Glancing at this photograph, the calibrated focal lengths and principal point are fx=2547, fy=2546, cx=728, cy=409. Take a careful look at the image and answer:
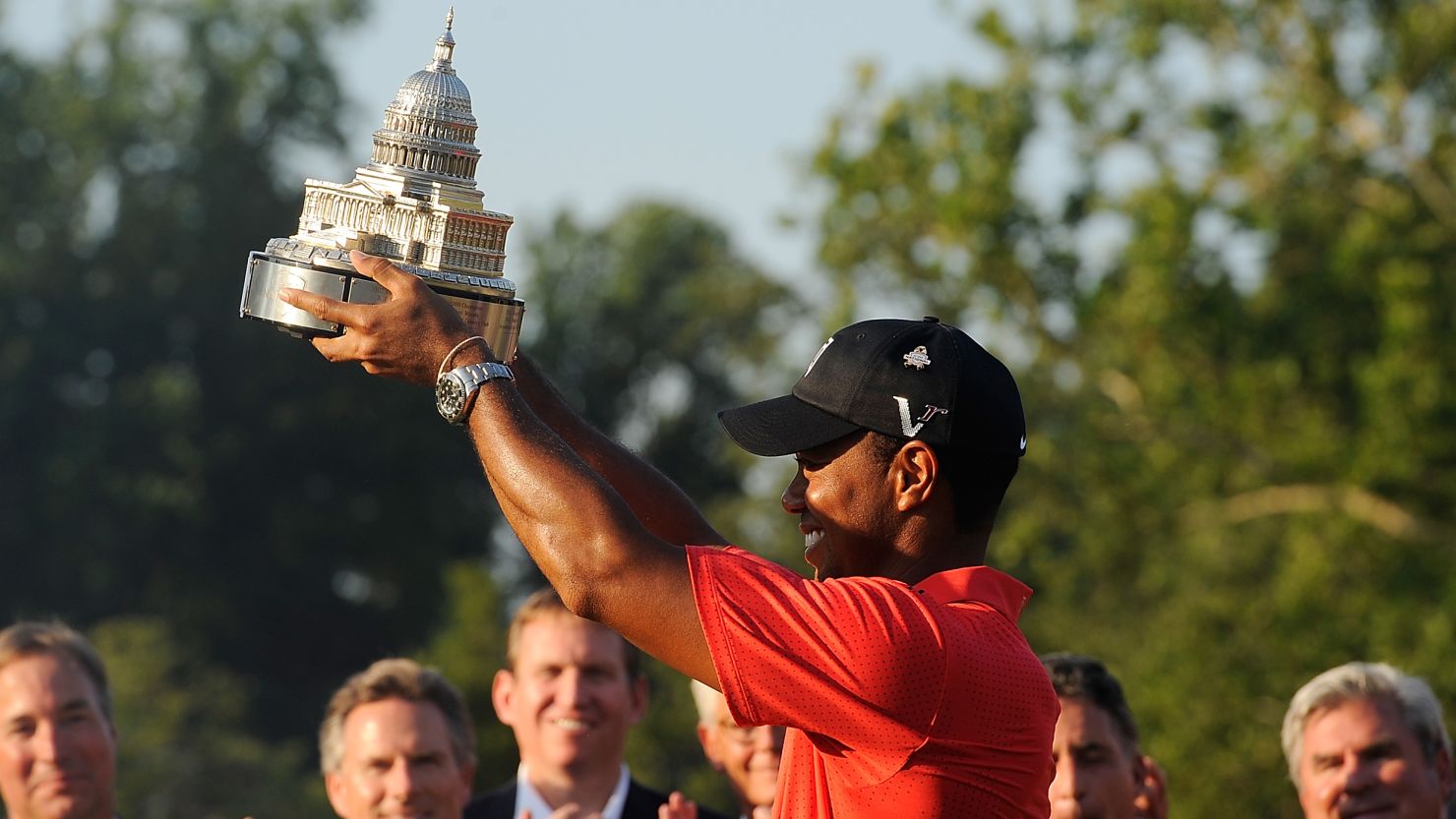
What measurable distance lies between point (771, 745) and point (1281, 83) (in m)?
23.8

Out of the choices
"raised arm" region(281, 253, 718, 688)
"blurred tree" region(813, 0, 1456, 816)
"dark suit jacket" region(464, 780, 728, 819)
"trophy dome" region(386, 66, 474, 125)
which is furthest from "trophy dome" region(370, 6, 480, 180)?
"blurred tree" region(813, 0, 1456, 816)

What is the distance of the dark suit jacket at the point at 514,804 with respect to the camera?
Result: 9.81 meters

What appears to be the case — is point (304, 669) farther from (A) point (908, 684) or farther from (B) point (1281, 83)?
(A) point (908, 684)

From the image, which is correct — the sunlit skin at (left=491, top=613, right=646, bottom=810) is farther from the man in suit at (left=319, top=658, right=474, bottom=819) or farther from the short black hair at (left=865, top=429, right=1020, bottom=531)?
the short black hair at (left=865, top=429, right=1020, bottom=531)

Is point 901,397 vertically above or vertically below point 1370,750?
below

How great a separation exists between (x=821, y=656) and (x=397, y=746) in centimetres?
432

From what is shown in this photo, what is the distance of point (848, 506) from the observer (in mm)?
5805

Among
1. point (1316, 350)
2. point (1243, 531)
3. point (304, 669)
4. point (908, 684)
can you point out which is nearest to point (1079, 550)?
point (1316, 350)

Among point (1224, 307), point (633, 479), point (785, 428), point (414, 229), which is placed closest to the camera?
point (785, 428)

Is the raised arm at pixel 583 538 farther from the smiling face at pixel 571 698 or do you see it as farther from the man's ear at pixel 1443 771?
the man's ear at pixel 1443 771

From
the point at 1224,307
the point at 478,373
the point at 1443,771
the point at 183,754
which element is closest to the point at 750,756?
the point at 1443,771

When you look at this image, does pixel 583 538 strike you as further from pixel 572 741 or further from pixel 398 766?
pixel 572 741

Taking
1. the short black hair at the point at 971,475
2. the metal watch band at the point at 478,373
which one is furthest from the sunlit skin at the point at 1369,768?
the metal watch band at the point at 478,373

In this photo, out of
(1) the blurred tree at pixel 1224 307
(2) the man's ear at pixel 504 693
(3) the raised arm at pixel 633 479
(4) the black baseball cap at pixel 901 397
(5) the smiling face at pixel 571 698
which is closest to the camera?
(4) the black baseball cap at pixel 901 397
